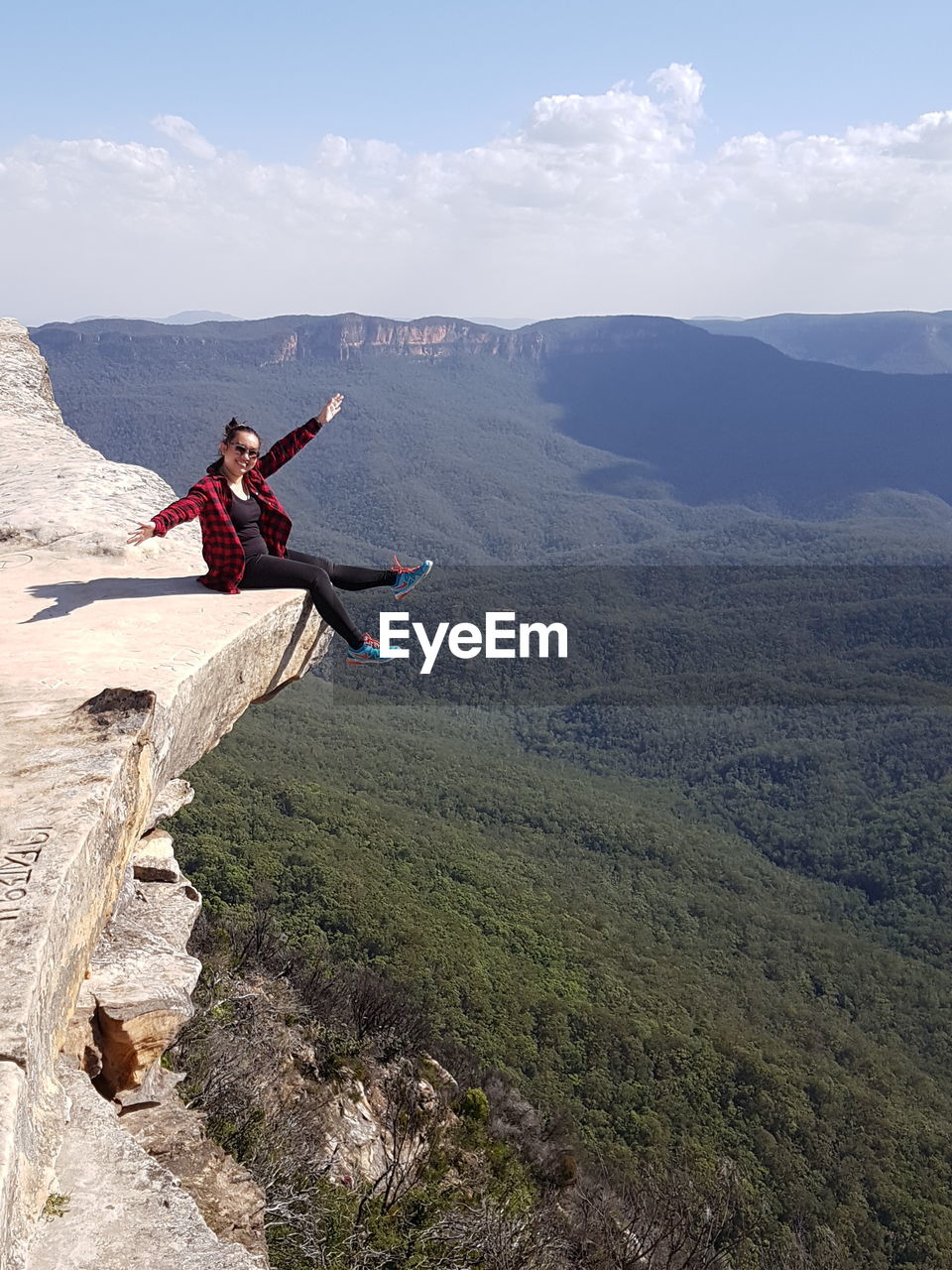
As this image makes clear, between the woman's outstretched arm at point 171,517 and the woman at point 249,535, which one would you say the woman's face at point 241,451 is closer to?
the woman at point 249,535

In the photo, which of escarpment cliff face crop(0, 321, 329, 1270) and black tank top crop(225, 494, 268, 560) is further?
black tank top crop(225, 494, 268, 560)

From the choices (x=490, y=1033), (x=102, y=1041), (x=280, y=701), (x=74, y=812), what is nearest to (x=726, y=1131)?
(x=490, y=1033)

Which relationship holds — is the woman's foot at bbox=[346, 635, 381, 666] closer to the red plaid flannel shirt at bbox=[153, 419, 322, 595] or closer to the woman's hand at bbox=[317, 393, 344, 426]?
the red plaid flannel shirt at bbox=[153, 419, 322, 595]

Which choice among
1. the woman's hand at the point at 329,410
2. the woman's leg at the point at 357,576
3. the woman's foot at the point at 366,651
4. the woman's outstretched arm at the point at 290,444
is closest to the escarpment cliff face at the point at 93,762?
the woman's foot at the point at 366,651

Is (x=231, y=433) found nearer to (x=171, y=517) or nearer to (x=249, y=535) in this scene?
(x=249, y=535)

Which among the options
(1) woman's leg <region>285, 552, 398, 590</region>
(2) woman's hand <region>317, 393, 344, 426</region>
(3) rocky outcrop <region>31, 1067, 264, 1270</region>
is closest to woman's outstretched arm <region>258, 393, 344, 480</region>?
(2) woman's hand <region>317, 393, 344, 426</region>
